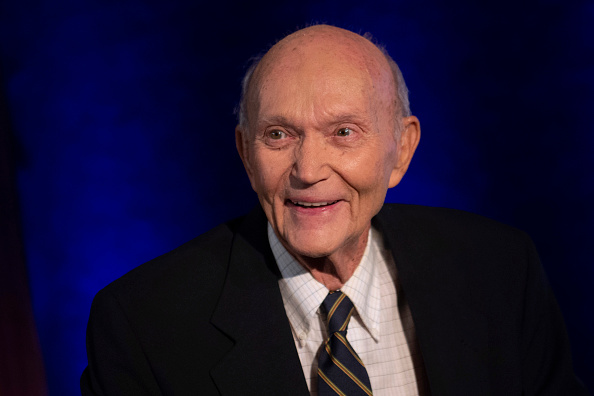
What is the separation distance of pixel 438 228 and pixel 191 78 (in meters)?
0.88

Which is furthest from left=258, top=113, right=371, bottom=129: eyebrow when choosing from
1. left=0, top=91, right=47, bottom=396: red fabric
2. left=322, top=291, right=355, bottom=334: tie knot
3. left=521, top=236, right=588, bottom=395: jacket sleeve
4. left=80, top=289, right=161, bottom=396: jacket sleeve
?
left=0, top=91, right=47, bottom=396: red fabric

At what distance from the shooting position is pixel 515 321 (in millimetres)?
1665

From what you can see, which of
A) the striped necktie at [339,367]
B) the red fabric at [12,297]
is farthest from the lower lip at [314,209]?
the red fabric at [12,297]

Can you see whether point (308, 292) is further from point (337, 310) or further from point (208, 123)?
point (208, 123)

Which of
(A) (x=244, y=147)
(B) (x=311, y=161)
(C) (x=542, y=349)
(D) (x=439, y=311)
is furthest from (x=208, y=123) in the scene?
(C) (x=542, y=349)

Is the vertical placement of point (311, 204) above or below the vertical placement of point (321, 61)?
below

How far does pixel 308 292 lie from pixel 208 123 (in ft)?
2.30

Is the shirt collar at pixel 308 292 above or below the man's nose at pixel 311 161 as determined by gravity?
below

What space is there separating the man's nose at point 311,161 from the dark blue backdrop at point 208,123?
2.14 ft

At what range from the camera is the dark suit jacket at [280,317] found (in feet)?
4.73

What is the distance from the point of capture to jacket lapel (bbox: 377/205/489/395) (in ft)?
5.09

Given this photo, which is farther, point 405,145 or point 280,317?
point 405,145

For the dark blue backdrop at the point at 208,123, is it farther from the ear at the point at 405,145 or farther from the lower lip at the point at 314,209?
the lower lip at the point at 314,209

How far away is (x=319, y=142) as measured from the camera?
137 cm
